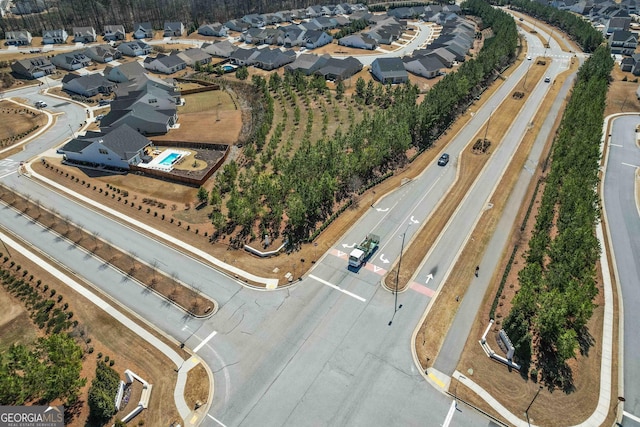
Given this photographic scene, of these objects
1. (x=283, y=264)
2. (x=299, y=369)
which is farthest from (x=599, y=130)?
(x=299, y=369)

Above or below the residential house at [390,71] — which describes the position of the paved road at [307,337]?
below

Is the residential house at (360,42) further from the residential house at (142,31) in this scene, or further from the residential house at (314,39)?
the residential house at (142,31)

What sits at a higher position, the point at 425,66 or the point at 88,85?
the point at 88,85

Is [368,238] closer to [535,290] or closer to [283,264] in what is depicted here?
[283,264]

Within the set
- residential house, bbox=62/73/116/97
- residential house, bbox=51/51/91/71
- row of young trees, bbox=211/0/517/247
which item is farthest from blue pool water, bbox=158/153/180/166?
residential house, bbox=51/51/91/71

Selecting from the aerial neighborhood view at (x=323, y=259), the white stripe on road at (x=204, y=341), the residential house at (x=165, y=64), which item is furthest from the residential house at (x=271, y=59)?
the white stripe on road at (x=204, y=341)

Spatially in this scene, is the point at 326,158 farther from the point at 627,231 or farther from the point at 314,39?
the point at 314,39

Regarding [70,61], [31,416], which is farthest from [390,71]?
[31,416]
